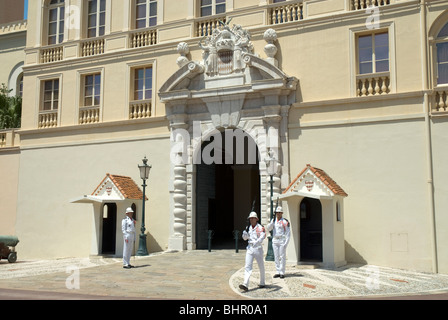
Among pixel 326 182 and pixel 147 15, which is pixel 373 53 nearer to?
pixel 326 182

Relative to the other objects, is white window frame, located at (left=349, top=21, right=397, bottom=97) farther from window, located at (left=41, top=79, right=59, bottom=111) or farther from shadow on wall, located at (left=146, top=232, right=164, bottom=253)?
window, located at (left=41, top=79, right=59, bottom=111)

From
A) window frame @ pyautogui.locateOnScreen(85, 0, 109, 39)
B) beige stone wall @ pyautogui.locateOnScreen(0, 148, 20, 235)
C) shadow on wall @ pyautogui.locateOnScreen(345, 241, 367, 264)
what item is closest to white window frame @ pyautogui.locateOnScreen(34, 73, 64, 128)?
beige stone wall @ pyautogui.locateOnScreen(0, 148, 20, 235)

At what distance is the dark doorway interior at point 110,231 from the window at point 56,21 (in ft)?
28.6

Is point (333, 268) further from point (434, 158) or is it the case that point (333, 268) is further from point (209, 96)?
point (209, 96)

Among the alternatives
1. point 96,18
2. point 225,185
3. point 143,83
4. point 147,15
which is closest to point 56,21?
point 96,18

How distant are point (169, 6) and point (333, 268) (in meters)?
12.4

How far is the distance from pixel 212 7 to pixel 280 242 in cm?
1104

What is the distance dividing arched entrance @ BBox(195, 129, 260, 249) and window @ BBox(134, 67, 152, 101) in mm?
3282

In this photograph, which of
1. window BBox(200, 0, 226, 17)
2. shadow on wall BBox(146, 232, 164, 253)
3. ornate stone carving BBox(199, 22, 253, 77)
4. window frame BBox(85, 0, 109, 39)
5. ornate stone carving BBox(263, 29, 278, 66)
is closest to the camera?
ornate stone carving BBox(263, 29, 278, 66)

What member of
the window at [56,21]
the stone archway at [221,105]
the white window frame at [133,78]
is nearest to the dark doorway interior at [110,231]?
the stone archway at [221,105]

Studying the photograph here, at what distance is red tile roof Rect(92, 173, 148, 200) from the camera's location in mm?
19500

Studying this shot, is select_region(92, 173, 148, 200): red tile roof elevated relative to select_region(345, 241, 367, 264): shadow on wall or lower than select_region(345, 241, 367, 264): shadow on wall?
elevated

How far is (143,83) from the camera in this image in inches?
869

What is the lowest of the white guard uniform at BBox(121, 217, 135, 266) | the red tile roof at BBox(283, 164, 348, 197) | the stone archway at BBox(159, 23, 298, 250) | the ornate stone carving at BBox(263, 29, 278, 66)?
the white guard uniform at BBox(121, 217, 135, 266)
